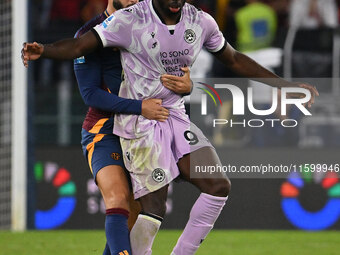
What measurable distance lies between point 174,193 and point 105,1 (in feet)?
9.02

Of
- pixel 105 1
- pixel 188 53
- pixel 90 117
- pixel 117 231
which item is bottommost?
pixel 117 231

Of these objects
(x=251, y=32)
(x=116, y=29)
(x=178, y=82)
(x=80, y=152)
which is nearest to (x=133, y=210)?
(x=178, y=82)

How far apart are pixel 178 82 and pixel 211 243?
3.50 metres

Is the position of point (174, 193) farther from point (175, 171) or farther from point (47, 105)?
point (175, 171)

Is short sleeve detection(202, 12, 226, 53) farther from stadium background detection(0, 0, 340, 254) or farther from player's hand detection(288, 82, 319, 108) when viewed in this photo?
stadium background detection(0, 0, 340, 254)

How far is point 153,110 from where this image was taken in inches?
232

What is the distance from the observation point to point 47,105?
10.0 m

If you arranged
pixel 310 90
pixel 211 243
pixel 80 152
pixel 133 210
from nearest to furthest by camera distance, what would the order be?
1. pixel 310 90
2. pixel 133 210
3. pixel 211 243
4. pixel 80 152

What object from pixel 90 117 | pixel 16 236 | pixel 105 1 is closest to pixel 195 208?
pixel 90 117

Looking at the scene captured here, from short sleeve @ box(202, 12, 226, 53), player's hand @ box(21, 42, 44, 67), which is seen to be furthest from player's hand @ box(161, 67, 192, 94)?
player's hand @ box(21, 42, 44, 67)

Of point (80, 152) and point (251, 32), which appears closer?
point (80, 152)

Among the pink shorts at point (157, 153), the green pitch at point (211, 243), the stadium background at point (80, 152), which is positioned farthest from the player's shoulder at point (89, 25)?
the stadium background at point (80, 152)

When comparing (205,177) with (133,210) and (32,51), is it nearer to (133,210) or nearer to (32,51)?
(133,210)

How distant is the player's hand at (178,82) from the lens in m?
5.89
